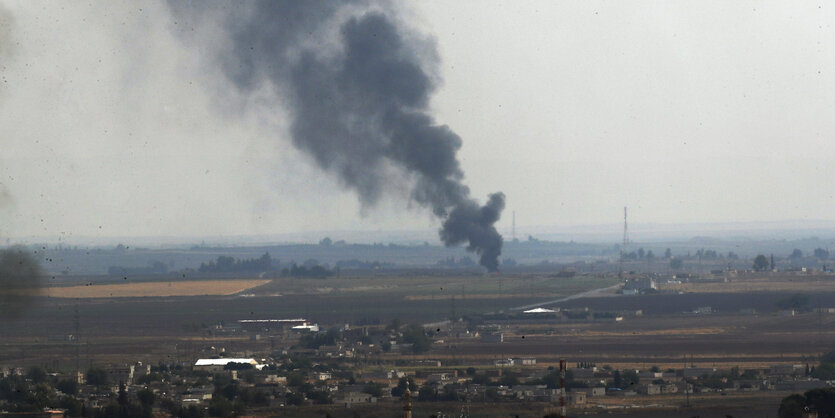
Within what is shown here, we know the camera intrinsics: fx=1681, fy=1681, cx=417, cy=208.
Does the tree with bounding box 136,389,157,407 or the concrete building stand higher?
the concrete building

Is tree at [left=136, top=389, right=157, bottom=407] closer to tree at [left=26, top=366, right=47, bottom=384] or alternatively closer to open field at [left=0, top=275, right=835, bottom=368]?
tree at [left=26, top=366, right=47, bottom=384]

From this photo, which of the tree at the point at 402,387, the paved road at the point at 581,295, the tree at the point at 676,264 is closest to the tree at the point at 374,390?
the tree at the point at 402,387

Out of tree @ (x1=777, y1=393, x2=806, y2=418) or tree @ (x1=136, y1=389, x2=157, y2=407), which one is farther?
tree @ (x1=136, y1=389, x2=157, y2=407)

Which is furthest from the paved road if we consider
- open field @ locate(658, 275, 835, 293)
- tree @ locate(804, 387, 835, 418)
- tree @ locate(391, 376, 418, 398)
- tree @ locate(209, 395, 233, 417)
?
tree @ locate(804, 387, 835, 418)

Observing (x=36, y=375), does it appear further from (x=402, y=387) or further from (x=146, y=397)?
(x=402, y=387)

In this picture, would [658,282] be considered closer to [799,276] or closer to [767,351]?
[799,276]

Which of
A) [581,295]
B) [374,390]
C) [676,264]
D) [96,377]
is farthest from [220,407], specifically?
[676,264]

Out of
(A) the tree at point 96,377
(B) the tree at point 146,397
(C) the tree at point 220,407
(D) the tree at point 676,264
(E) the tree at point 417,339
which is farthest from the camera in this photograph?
(D) the tree at point 676,264

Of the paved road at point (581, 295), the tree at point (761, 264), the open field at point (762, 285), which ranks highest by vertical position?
the tree at point (761, 264)

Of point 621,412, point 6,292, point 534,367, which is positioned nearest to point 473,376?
point 534,367

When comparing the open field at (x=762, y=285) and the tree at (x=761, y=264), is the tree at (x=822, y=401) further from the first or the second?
the tree at (x=761, y=264)
